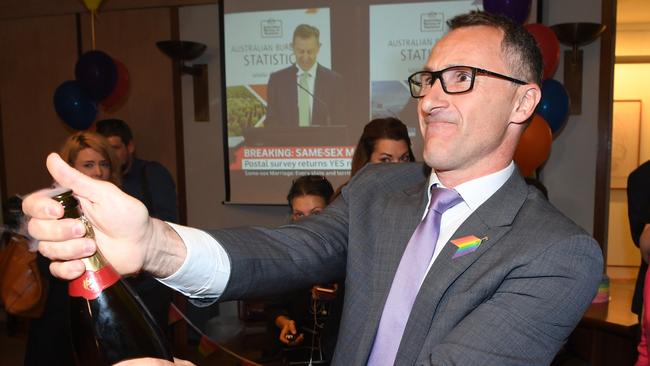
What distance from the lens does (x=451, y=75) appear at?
1.02 meters

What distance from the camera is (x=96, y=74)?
4035 millimetres

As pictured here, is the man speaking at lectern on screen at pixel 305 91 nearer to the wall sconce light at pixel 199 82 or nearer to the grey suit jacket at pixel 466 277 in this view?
the wall sconce light at pixel 199 82

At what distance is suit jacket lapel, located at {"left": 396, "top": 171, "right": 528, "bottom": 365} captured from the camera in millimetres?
880

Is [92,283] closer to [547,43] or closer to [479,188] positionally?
[479,188]

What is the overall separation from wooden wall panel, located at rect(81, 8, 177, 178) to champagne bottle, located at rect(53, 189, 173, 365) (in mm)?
4181

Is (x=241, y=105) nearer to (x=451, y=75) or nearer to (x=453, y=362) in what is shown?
(x=451, y=75)

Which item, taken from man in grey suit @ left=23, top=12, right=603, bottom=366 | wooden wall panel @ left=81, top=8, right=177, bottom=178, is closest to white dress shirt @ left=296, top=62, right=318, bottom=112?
wooden wall panel @ left=81, top=8, right=177, bottom=178

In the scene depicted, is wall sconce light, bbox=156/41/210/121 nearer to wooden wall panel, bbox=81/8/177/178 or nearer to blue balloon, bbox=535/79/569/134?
wooden wall panel, bbox=81/8/177/178

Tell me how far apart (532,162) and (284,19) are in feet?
7.61

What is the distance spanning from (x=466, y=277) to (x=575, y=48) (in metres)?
3.40

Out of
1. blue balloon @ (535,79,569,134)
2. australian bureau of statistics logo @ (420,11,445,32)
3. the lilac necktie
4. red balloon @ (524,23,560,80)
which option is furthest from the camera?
australian bureau of statistics logo @ (420,11,445,32)

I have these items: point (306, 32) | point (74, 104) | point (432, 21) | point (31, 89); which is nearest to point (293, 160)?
point (306, 32)

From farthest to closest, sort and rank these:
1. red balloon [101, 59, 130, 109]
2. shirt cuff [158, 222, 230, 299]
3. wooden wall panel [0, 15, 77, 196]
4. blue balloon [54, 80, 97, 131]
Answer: wooden wall panel [0, 15, 77, 196], red balloon [101, 59, 130, 109], blue balloon [54, 80, 97, 131], shirt cuff [158, 222, 230, 299]

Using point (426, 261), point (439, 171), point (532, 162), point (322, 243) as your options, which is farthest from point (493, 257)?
point (532, 162)
